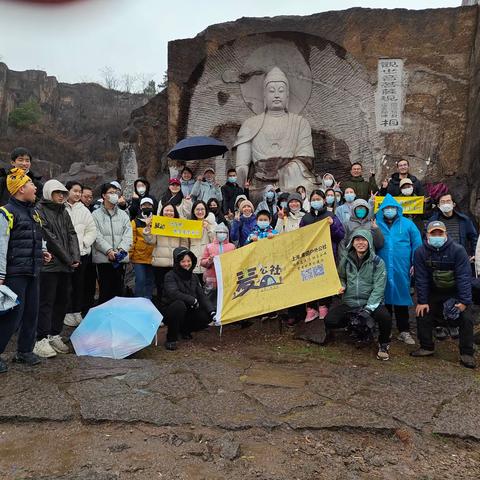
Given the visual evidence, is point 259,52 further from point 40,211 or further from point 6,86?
point 6,86

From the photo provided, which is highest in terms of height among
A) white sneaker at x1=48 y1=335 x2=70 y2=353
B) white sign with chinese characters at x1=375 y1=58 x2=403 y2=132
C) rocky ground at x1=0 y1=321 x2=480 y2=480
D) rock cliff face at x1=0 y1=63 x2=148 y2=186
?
rock cliff face at x1=0 y1=63 x2=148 y2=186

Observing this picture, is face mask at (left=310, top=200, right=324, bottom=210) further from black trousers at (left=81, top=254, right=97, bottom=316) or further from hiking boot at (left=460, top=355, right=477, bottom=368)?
black trousers at (left=81, top=254, right=97, bottom=316)

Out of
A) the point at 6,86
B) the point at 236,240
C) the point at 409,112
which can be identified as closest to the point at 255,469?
the point at 236,240

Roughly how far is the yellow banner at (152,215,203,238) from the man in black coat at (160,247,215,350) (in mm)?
649

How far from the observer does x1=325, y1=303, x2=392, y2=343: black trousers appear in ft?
14.4

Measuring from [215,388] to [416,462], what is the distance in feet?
5.02

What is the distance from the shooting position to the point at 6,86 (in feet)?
114

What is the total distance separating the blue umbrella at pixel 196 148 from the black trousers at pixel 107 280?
2.88m

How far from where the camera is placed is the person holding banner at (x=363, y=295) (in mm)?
4402

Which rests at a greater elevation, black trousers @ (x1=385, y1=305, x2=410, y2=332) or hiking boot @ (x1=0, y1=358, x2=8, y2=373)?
black trousers @ (x1=385, y1=305, x2=410, y2=332)

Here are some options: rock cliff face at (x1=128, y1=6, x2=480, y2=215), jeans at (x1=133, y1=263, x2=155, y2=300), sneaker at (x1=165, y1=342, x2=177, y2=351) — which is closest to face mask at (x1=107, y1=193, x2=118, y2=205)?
jeans at (x1=133, y1=263, x2=155, y2=300)

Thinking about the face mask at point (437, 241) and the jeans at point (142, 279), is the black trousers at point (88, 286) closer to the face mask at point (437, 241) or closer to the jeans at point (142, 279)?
the jeans at point (142, 279)

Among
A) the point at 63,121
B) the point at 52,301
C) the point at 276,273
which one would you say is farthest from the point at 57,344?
the point at 63,121

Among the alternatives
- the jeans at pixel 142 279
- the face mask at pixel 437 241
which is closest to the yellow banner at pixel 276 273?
the face mask at pixel 437 241
